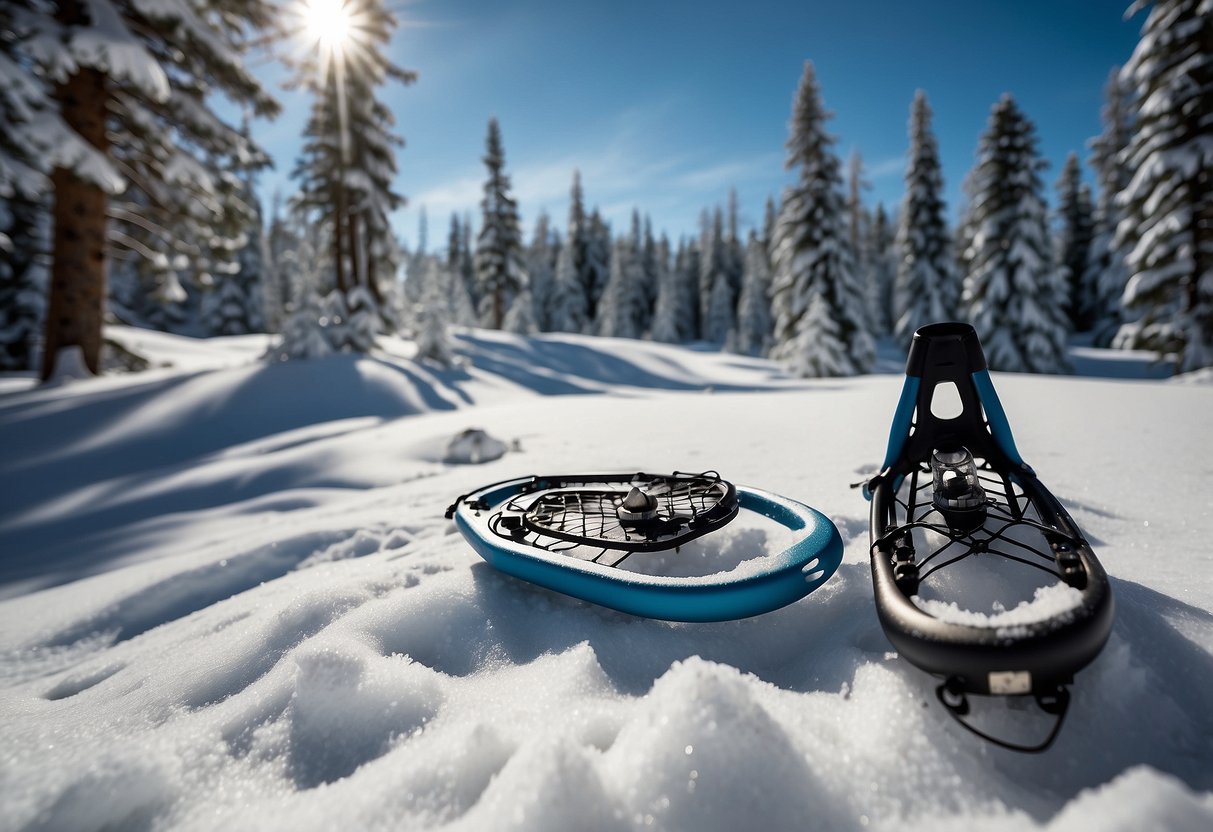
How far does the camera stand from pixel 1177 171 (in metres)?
11.4

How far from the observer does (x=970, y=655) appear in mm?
950

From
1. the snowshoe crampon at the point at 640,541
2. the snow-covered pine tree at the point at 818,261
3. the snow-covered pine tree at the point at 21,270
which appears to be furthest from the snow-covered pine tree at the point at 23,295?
the snow-covered pine tree at the point at 818,261

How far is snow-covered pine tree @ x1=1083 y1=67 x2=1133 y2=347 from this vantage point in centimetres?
2431

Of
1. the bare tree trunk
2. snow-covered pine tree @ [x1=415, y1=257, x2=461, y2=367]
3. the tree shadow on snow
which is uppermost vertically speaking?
the bare tree trunk

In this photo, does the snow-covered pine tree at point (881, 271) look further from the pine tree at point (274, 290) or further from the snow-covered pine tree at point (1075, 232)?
the pine tree at point (274, 290)

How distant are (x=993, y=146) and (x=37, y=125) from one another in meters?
25.5

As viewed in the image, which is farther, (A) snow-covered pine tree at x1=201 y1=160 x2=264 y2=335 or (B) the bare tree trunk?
(A) snow-covered pine tree at x1=201 y1=160 x2=264 y2=335

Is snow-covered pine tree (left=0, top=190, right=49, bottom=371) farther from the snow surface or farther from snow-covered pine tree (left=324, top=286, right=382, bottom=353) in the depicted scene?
the snow surface

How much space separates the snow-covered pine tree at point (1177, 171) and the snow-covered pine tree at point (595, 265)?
1376 inches

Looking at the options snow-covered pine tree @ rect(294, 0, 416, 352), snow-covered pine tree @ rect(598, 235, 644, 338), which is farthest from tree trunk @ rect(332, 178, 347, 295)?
snow-covered pine tree @ rect(598, 235, 644, 338)

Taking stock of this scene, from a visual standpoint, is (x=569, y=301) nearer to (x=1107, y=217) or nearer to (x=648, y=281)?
(x=648, y=281)

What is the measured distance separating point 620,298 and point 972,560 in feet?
135

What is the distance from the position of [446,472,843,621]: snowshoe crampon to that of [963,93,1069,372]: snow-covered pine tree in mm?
21107

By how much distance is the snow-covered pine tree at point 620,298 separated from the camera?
134ft
